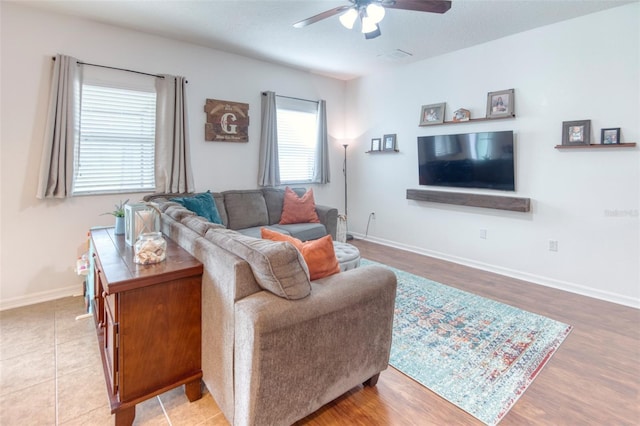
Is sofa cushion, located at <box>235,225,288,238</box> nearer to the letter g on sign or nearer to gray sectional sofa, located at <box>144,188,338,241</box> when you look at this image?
gray sectional sofa, located at <box>144,188,338,241</box>

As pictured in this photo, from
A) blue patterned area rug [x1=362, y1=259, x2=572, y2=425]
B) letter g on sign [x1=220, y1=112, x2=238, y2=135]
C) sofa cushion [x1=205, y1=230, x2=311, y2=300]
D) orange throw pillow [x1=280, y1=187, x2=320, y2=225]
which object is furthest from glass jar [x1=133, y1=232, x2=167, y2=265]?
letter g on sign [x1=220, y1=112, x2=238, y2=135]

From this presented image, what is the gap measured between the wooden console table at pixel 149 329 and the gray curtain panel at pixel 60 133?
6.09 ft

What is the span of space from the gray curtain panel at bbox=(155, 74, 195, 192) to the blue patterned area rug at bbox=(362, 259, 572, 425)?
2.88m

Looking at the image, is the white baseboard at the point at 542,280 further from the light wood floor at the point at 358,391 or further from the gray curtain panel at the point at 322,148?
the gray curtain panel at the point at 322,148

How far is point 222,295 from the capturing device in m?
1.53

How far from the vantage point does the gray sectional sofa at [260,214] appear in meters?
3.93

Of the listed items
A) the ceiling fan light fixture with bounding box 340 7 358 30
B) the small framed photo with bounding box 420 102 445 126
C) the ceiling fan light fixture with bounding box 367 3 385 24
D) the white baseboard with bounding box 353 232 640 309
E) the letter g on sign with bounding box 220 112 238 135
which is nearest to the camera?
the ceiling fan light fixture with bounding box 367 3 385 24

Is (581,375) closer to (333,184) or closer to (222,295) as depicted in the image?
(222,295)

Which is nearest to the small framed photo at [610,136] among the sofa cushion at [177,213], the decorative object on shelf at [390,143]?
the decorative object on shelf at [390,143]

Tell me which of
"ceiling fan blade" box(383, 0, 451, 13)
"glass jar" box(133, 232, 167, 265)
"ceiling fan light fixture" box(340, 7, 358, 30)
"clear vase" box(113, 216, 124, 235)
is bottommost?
"glass jar" box(133, 232, 167, 265)

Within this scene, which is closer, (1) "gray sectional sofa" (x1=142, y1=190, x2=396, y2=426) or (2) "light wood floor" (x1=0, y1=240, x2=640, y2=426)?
(1) "gray sectional sofa" (x1=142, y1=190, x2=396, y2=426)

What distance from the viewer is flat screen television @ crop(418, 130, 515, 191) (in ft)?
12.3

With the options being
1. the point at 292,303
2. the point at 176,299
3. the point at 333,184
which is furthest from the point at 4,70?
the point at 333,184

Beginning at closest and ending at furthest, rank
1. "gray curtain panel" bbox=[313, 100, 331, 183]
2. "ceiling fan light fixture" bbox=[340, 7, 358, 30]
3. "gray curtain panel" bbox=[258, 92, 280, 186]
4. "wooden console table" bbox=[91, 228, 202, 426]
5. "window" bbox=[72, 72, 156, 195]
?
"wooden console table" bbox=[91, 228, 202, 426], "ceiling fan light fixture" bbox=[340, 7, 358, 30], "window" bbox=[72, 72, 156, 195], "gray curtain panel" bbox=[258, 92, 280, 186], "gray curtain panel" bbox=[313, 100, 331, 183]
